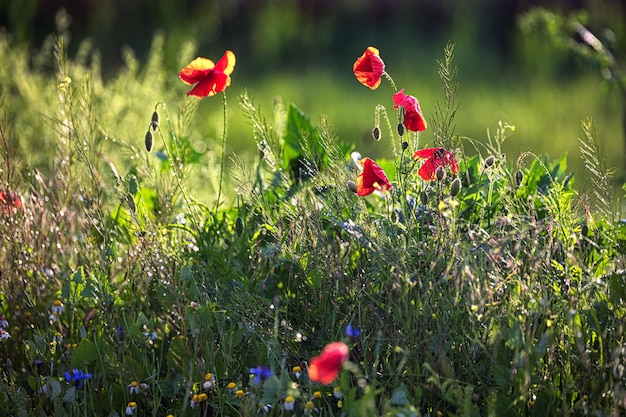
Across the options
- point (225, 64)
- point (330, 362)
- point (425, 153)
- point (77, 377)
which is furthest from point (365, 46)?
point (330, 362)

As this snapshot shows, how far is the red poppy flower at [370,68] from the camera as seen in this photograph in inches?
71.4

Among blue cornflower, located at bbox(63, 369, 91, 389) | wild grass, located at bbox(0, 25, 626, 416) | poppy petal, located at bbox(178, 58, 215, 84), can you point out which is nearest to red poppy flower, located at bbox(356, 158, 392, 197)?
wild grass, located at bbox(0, 25, 626, 416)

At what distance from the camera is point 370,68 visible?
5.98ft

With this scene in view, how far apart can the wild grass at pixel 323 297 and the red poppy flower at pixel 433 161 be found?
42 millimetres

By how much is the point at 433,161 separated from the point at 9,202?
101cm

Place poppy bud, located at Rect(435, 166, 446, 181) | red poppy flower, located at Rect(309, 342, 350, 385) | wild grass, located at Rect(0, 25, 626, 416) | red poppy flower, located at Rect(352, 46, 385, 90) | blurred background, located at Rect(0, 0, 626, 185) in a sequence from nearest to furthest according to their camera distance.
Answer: red poppy flower, located at Rect(309, 342, 350, 385)
wild grass, located at Rect(0, 25, 626, 416)
poppy bud, located at Rect(435, 166, 446, 181)
red poppy flower, located at Rect(352, 46, 385, 90)
blurred background, located at Rect(0, 0, 626, 185)

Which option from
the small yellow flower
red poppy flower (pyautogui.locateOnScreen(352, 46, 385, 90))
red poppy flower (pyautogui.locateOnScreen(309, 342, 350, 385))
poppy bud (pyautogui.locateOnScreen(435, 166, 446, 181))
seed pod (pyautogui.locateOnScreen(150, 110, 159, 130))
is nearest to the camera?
red poppy flower (pyautogui.locateOnScreen(309, 342, 350, 385))

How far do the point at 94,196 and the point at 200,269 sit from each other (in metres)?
0.32

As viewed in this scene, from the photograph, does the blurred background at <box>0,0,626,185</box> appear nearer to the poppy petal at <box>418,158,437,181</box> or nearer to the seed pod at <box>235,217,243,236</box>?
the seed pod at <box>235,217,243,236</box>

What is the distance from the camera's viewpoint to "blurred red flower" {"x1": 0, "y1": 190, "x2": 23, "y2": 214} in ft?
6.50

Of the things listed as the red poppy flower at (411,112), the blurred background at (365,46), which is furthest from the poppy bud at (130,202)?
the blurred background at (365,46)

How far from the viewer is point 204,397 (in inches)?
62.0

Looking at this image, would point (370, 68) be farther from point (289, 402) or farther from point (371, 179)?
point (289, 402)

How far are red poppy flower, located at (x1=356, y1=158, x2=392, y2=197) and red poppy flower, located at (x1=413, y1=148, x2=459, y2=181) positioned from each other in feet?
0.28
